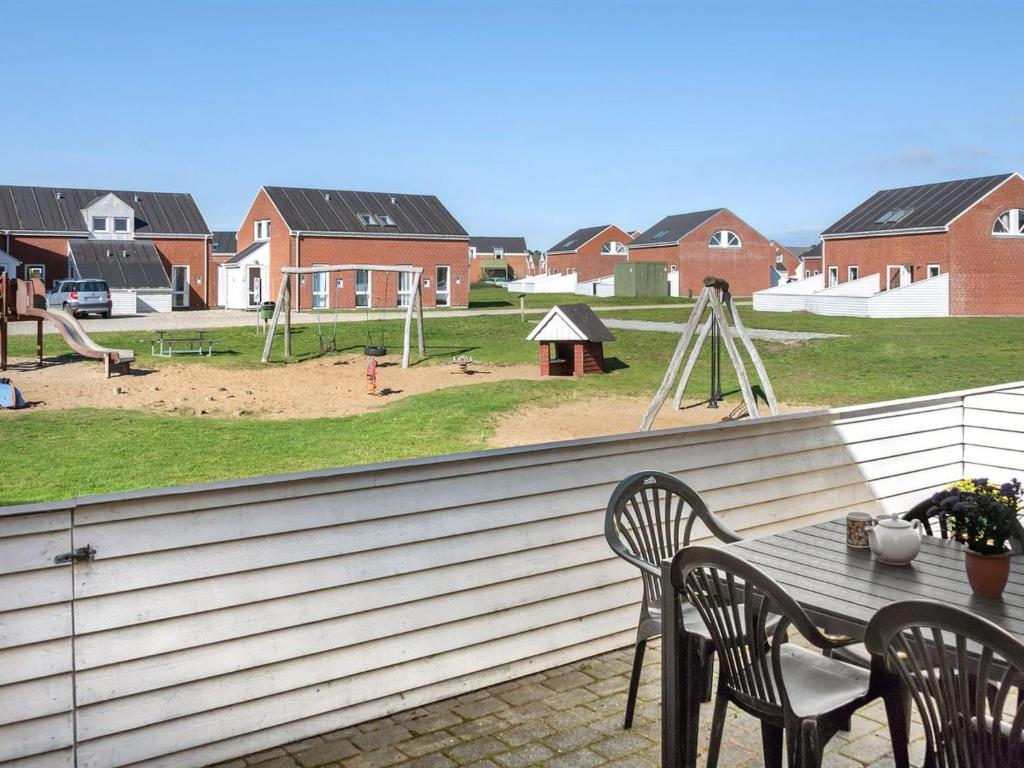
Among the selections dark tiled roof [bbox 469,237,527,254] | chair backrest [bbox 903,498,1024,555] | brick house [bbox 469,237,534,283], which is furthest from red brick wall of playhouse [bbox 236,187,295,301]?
dark tiled roof [bbox 469,237,527,254]

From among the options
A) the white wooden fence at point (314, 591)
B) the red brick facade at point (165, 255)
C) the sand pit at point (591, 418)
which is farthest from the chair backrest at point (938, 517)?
the red brick facade at point (165, 255)

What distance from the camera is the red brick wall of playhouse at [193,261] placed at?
45.7 meters

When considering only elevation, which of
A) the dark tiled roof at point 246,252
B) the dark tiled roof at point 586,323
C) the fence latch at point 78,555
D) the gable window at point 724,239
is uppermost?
the gable window at point 724,239

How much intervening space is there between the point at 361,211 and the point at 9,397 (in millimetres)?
31012

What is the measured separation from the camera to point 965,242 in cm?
3731

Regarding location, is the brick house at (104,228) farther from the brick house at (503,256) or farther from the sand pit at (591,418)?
the brick house at (503,256)

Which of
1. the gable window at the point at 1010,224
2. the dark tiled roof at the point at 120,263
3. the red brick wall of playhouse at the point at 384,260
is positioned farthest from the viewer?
the red brick wall of playhouse at the point at 384,260

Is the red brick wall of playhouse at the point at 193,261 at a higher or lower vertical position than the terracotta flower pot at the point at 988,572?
higher

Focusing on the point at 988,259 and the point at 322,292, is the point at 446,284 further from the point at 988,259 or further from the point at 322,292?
the point at 988,259

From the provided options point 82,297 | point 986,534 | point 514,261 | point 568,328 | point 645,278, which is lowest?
point 986,534

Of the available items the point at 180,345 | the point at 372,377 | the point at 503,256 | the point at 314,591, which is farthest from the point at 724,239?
the point at 314,591

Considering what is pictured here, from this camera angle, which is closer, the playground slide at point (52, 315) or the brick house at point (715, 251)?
the playground slide at point (52, 315)

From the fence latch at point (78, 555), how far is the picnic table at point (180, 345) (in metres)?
19.5

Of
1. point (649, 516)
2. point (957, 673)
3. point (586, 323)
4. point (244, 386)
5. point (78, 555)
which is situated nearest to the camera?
point (957, 673)
